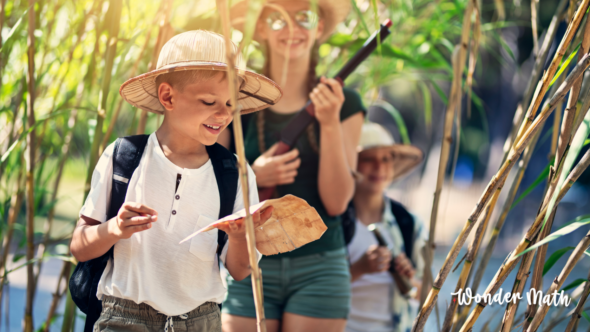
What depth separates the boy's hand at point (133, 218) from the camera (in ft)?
1.88

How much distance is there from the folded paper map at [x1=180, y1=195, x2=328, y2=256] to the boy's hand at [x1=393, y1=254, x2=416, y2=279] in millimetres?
1130

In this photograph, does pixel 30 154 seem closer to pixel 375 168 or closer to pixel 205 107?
pixel 205 107

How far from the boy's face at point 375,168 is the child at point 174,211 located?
1.16 metres

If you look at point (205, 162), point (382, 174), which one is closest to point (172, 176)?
point (205, 162)

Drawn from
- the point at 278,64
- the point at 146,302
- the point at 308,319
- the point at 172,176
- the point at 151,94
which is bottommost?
the point at 308,319

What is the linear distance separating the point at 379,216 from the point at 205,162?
1213mm

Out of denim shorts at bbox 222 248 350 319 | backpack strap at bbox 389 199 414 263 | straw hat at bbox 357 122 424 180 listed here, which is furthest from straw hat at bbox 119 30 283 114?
backpack strap at bbox 389 199 414 263

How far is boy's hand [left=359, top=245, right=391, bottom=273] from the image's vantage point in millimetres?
1558

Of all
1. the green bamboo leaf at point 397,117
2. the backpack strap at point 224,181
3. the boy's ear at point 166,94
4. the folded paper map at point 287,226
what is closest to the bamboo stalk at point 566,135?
the folded paper map at point 287,226

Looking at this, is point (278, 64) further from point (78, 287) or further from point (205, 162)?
point (78, 287)

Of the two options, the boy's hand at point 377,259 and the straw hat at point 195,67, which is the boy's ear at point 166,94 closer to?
the straw hat at point 195,67

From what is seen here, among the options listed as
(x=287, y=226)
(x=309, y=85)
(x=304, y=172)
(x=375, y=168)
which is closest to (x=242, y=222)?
(x=287, y=226)

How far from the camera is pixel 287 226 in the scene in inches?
24.0

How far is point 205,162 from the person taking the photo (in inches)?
28.9
